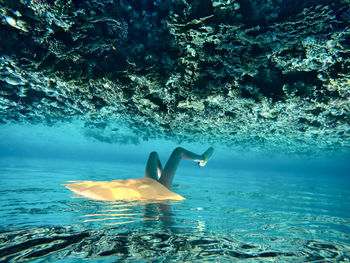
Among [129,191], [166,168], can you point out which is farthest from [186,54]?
[129,191]

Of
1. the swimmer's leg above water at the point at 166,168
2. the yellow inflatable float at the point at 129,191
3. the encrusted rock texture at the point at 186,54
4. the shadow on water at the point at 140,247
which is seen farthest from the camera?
the swimmer's leg above water at the point at 166,168

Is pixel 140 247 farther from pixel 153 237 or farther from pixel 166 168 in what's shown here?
pixel 166 168

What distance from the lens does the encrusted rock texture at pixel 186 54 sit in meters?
4.49

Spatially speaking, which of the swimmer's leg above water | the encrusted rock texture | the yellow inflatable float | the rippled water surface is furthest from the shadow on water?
the encrusted rock texture

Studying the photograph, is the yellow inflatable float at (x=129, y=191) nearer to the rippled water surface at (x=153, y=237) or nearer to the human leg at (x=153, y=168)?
the human leg at (x=153, y=168)

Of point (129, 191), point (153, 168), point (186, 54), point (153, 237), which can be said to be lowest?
point (153, 237)

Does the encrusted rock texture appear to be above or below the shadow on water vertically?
above

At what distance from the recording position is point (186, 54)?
19.6 ft

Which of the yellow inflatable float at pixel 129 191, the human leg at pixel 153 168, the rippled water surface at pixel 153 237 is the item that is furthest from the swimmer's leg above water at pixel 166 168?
the rippled water surface at pixel 153 237

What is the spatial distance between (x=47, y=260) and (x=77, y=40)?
19.9 ft

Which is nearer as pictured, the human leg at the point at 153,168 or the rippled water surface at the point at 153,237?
the rippled water surface at the point at 153,237

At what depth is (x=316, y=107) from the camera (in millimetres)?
8703

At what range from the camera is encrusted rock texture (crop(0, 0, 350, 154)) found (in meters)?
4.49

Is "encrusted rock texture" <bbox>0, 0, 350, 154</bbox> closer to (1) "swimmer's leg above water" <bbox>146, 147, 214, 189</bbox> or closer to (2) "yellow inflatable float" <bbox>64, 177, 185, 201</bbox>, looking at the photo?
(1) "swimmer's leg above water" <bbox>146, 147, 214, 189</bbox>
